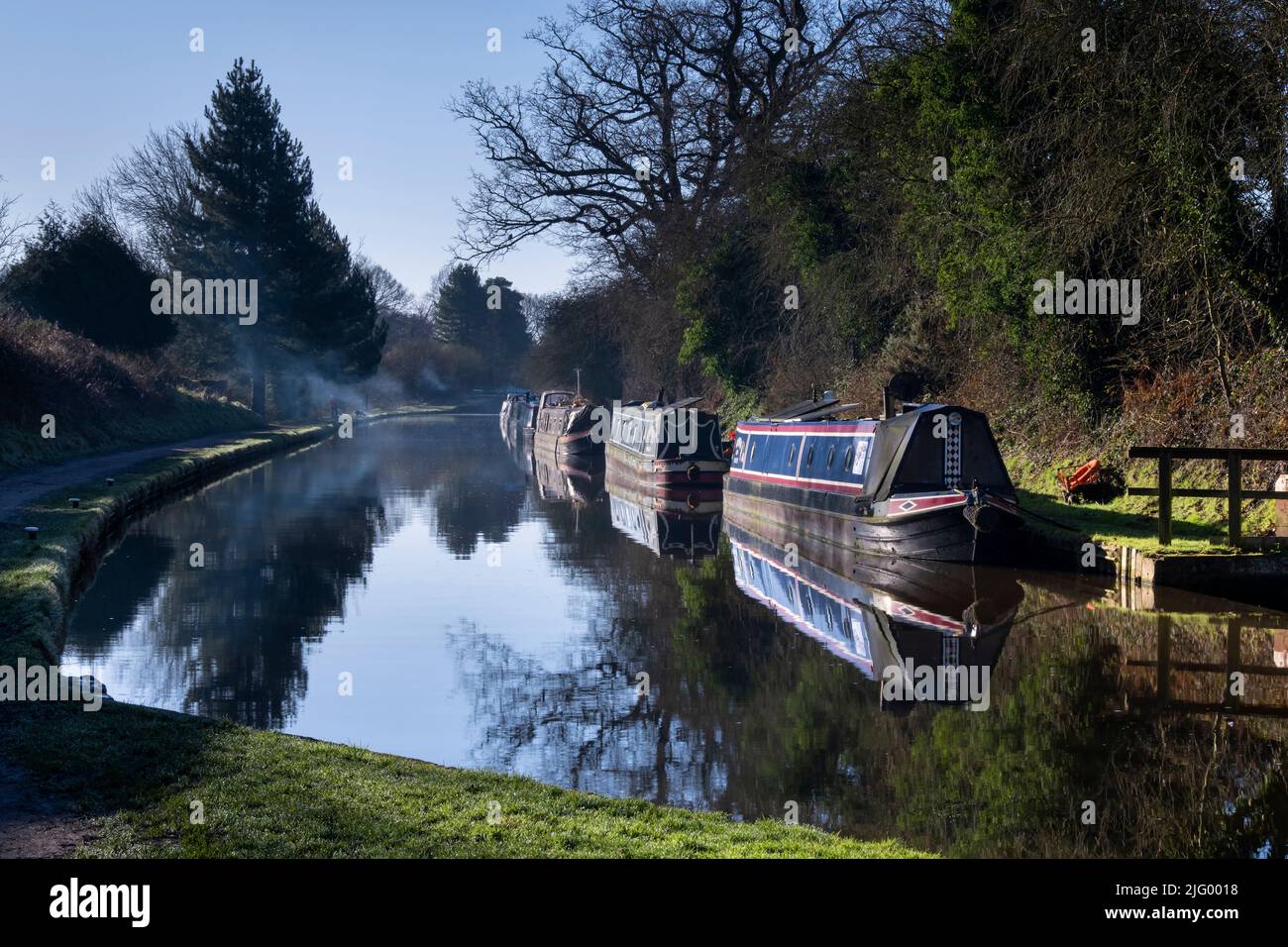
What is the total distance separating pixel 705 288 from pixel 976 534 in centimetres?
2030

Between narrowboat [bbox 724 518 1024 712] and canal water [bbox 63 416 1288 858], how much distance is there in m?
0.06

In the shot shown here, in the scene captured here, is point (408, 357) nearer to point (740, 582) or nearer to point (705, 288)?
point (705, 288)

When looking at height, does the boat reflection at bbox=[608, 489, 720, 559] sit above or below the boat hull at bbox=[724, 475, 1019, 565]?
below

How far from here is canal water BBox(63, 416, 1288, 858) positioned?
7.25m

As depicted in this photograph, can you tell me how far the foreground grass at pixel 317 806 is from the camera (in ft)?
17.7

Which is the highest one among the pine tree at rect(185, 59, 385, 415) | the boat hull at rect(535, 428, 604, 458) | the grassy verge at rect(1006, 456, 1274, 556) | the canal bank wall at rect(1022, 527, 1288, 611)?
the pine tree at rect(185, 59, 385, 415)

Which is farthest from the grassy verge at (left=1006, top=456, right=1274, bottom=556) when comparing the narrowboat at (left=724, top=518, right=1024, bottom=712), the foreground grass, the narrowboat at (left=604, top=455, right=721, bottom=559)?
the foreground grass

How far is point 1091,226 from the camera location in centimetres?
1706

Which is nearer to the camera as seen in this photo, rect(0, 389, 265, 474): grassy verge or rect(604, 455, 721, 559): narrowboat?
rect(604, 455, 721, 559): narrowboat

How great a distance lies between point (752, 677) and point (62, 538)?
822 centimetres

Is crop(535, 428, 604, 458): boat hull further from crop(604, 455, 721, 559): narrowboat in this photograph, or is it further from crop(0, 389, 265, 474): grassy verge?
crop(0, 389, 265, 474): grassy verge

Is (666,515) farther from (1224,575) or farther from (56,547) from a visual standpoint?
(56,547)

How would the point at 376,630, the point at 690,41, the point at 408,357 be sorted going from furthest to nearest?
the point at 408,357 < the point at 690,41 < the point at 376,630
